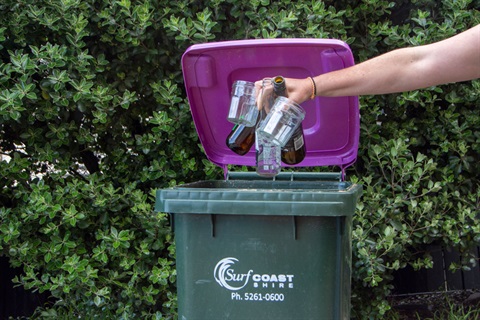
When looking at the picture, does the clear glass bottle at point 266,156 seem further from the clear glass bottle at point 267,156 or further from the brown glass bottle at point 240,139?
the brown glass bottle at point 240,139

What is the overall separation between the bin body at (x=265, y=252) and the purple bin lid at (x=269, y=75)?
0.73 meters

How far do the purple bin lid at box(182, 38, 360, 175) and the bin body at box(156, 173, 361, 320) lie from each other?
0.73 meters

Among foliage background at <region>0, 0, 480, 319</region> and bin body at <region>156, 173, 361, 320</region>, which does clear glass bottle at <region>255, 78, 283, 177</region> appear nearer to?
bin body at <region>156, 173, 361, 320</region>

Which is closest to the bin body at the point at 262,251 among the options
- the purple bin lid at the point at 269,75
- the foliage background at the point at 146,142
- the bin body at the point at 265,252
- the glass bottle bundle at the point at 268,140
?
the bin body at the point at 265,252

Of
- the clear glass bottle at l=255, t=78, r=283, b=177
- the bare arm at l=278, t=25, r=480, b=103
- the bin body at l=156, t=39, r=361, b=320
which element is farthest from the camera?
the clear glass bottle at l=255, t=78, r=283, b=177

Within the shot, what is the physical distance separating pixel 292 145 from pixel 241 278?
0.79 metres

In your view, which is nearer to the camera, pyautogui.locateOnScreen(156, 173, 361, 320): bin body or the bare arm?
the bare arm

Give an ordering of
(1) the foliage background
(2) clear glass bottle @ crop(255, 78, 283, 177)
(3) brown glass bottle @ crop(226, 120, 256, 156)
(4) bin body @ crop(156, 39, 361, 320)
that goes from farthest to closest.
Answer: (1) the foliage background, (3) brown glass bottle @ crop(226, 120, 256, 156), (2) clear glass bottle @ crop(255, 78, 283, 177), (4) bin body @ crop(156, 39, 361, 320)

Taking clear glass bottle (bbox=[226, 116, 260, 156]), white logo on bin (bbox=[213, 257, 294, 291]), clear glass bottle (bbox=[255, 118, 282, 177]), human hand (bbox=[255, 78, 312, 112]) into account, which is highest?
human hand (bbox=[255, 78, 312, 112])

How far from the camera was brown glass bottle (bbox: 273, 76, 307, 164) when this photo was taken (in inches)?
110

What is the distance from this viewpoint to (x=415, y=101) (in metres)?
3.95

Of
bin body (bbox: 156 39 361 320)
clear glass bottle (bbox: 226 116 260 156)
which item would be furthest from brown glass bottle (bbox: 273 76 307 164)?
bin body (bbox: 156 39 361 320)

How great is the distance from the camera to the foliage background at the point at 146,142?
3736 millimetres

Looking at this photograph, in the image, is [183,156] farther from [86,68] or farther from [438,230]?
[438,230]
